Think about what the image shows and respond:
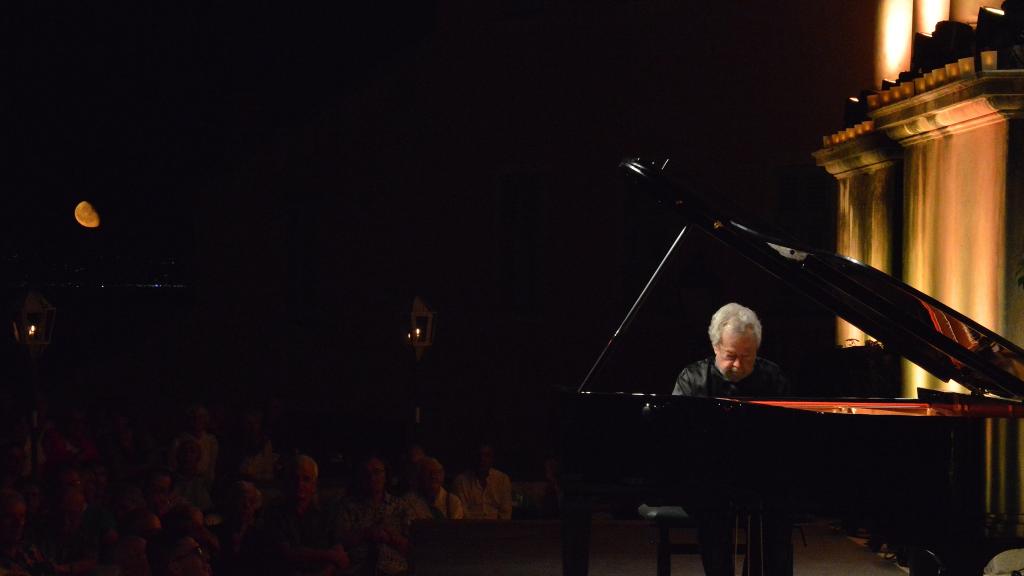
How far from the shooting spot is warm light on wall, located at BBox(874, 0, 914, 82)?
448 inches

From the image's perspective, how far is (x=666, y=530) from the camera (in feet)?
22.2

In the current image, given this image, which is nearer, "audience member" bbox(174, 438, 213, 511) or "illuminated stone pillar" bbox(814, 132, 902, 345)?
"audience member" bbox(174, 438, 213, 511)

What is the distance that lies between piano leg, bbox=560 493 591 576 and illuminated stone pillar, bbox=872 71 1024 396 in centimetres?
278

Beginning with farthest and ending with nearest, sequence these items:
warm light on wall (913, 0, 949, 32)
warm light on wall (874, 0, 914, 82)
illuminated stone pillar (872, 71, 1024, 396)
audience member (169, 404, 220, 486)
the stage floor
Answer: audience member (169, 404, 220, 486), warm light on wall (874, 0, 914, 82), warm light on wall (913, 0, 949, 32), the stage floor, illuminated stone pillar (872, 71, 1024, 396)

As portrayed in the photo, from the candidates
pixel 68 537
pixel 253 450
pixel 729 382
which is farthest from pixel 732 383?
pixel 253 450

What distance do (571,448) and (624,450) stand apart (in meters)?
0.31

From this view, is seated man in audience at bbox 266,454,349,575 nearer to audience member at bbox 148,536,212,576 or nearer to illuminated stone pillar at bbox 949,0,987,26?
audience member at bbox 148,536,212,576

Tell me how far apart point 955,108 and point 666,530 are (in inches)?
121

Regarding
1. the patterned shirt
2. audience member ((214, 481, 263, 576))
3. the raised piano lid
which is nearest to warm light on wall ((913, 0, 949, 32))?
the raised piano lid

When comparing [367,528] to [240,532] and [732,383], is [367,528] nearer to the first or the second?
[240,532]

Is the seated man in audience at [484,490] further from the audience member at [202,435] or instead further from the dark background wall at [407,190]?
the dark background wall at [407,190]

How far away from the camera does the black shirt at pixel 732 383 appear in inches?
262

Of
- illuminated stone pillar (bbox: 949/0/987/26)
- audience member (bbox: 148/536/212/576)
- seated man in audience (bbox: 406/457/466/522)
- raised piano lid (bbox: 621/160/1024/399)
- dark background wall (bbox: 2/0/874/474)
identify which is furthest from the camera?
dark background wall (bbox: 2/0/874/474)

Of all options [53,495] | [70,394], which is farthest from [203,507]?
[70,394]
